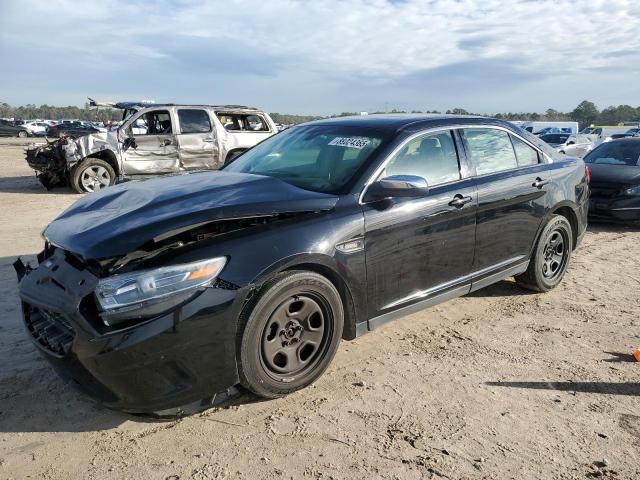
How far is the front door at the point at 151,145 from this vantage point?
11.3m

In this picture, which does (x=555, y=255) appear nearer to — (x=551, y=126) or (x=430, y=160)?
(x=430, y=160)

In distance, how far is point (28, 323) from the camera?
3.13 m

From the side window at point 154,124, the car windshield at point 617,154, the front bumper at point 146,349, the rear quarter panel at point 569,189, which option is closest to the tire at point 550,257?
the rear quarter panel at point 569,189

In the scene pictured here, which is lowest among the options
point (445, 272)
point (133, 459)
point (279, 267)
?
point (133, 459)

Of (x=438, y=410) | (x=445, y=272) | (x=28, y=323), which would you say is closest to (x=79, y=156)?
(x=28, y=323)

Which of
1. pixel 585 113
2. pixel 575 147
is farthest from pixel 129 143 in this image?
pixel 585 113

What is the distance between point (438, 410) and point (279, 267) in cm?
127

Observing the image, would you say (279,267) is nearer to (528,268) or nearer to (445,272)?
(445,272)

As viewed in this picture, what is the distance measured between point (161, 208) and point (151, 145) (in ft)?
29.6

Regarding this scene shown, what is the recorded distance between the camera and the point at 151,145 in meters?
11.4

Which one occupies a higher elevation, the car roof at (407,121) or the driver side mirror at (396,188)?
the car roof at (407,121)

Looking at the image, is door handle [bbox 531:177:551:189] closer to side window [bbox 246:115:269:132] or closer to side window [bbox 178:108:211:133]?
side window [bbox 178:108:211:133]

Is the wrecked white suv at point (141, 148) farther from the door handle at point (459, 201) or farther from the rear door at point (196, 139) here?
the door handle at point (459, 201)

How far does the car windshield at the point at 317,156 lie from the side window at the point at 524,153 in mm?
1611
